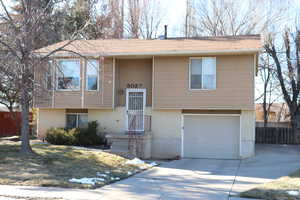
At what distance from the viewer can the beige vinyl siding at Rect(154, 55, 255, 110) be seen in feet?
52.2

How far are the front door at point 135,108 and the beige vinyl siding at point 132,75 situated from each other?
270mm

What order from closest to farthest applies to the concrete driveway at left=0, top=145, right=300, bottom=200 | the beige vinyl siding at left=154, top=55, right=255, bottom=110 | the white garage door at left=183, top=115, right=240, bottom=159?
the concrete driveway at left=0, top=145, right=300, bottom=200 → the beige vinyl siding at left=154, top=55, right=255, bottom=110 → the white garage door at left=183, top=115, right=240, bottom=159

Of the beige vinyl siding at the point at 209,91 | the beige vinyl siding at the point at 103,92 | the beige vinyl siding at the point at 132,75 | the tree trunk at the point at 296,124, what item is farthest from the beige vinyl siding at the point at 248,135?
the tree trunk at the point at 296,124

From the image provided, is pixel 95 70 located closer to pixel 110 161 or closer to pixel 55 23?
pixel 55 23

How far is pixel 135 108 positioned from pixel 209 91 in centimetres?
400

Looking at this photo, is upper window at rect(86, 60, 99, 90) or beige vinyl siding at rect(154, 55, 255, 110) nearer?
beige vinyl siding at rect(154, 55, 255, 110)

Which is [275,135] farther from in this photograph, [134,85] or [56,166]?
[56,166]

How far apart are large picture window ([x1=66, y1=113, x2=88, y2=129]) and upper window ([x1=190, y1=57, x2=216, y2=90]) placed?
20.3ft

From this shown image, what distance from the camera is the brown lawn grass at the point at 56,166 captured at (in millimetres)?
9508

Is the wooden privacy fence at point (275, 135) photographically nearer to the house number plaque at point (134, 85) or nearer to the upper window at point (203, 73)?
the upper window at point (203, 73)

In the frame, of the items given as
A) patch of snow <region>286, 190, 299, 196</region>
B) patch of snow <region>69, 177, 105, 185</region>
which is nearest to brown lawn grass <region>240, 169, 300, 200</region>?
patch of snow <region>286, 190, 299, 196</region>

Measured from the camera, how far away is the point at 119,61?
1823 centimetres

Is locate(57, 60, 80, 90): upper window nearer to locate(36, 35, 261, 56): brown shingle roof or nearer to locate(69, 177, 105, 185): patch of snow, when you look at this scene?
locate(36, 35, 261, 56): brown shingle roof

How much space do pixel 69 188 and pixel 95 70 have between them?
9795 mm
